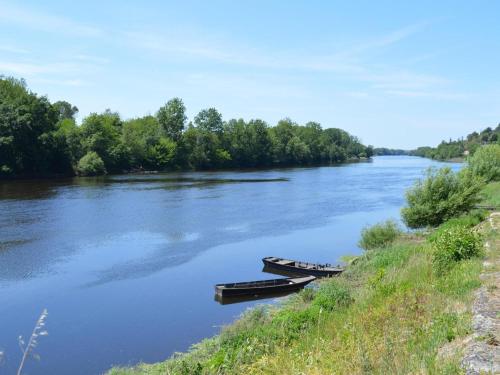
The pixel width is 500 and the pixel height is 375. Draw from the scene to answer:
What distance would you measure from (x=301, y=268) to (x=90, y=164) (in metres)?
72.1

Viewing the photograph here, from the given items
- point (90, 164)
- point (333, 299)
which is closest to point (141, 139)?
point (90, 164)

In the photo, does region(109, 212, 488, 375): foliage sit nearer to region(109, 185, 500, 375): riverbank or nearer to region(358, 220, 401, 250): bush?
region(109, 185, 500, 375): riverbank

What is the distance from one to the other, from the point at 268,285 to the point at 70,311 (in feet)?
29.5

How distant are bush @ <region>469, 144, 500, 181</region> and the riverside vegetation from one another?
3554 centimetres

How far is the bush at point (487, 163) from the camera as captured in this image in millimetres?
51938

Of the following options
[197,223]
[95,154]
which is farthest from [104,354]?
[95,154]

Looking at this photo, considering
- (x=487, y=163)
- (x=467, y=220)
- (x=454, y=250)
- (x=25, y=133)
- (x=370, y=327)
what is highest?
(x=25, y=133)

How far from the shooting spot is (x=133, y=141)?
106m

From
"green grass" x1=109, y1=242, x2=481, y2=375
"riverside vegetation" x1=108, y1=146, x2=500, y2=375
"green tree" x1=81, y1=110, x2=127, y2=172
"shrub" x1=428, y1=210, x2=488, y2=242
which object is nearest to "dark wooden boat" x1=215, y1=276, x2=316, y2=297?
"riverside vegetation" x1=108, y1=146, x2=500, y2=375

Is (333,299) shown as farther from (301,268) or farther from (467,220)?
(467,220)

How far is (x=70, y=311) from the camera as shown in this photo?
2073cm

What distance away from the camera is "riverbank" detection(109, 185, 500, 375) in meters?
7.68

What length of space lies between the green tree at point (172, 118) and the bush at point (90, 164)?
31547 millimetres

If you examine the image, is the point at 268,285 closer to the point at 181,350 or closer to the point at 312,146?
the point at 181,350
